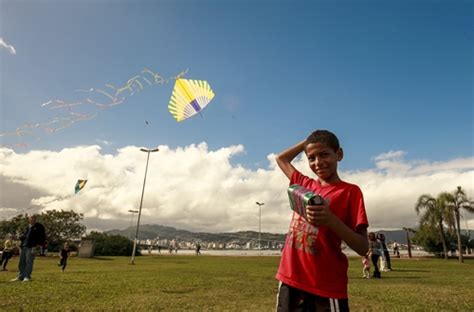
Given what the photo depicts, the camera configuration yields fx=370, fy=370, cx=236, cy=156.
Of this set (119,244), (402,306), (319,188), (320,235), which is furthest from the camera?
(119,244)

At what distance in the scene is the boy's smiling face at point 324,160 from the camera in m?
3.21

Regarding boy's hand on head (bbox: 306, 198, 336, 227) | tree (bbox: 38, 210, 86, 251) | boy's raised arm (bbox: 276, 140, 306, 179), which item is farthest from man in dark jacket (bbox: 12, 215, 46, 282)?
tree (bbox: 38, 210, 86, 251)

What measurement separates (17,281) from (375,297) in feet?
36.4

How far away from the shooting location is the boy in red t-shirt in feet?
9.73

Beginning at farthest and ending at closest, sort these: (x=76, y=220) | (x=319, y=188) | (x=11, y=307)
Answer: (x=76, y=220) < (x=11, y=307) < (x=319, y=188)

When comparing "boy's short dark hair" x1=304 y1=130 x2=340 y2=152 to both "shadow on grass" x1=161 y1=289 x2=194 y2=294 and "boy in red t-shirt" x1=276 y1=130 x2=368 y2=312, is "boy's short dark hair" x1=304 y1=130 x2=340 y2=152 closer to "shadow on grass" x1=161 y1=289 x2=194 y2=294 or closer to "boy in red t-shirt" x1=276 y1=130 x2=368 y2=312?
"boy in red t-shirt" x1=276 y1=130 x2=368 y2=312

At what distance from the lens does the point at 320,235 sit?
10.1 feet

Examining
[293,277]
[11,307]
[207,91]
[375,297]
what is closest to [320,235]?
[293,277]

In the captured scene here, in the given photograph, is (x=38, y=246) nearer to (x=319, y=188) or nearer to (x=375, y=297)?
(x=375, y=297)

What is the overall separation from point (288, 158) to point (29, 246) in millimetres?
12033

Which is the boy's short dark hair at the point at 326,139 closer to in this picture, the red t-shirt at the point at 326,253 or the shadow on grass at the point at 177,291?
the red t-shirt at the point at 326,253

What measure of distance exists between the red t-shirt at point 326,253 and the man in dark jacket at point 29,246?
39.8 ft

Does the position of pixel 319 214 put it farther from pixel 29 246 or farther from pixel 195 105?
pixel 29 246

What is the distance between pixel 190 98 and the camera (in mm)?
12516
